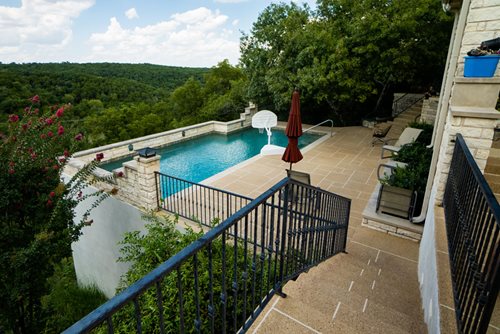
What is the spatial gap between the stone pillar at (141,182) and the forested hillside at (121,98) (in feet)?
35.3

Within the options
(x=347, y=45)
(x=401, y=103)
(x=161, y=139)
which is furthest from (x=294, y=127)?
(x=401, y=103)

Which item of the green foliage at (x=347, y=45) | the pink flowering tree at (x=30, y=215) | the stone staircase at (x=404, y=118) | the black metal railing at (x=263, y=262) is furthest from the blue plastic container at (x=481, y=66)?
the stone staircase at (x=404, y=118)

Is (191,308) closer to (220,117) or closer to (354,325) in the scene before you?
(354,325)

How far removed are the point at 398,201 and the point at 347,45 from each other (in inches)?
324

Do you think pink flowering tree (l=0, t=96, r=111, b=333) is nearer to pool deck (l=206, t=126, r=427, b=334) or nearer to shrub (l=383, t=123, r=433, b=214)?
pool deck (l=206, t=126, r=427, b=334)

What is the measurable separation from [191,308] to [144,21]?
22.8m

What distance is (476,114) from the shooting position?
268cm

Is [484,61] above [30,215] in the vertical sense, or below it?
above

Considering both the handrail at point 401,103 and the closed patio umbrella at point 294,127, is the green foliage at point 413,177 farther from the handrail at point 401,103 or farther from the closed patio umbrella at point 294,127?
the handrail at point 401,103

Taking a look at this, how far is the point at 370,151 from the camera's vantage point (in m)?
9.39

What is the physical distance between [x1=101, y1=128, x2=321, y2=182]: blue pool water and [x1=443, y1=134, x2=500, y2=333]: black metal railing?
7.30 m

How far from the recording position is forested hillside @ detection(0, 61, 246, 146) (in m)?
17.0

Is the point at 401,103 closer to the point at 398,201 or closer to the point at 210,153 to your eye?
the point at 210,153

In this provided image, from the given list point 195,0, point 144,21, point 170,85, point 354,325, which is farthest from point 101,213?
point 170,85
